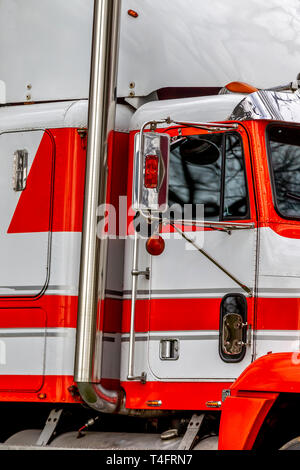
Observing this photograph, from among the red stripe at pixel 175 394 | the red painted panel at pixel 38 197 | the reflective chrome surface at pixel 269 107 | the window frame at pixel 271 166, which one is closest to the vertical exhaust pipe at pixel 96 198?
the red stripe at pixel 175 394

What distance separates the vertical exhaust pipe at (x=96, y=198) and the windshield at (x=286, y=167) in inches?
43.9

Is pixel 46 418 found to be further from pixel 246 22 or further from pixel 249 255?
pixel 246 22

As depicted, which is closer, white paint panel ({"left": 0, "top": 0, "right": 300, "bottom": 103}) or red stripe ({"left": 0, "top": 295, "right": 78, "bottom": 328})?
red stripe ({"left": 0, "top": 295, "right": 78, "bottom": 328})

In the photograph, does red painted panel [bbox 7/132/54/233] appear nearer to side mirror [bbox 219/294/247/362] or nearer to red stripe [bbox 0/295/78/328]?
red stripe [bbox 0/295/78/328]

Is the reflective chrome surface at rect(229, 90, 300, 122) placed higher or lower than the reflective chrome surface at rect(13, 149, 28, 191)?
higher

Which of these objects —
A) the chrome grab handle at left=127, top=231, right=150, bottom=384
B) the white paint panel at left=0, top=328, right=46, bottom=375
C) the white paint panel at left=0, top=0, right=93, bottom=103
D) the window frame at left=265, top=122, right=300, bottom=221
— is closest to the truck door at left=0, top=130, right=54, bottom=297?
the white paint panel at left=0, top=328, right=46, bottom=375

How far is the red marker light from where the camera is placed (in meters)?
6.22

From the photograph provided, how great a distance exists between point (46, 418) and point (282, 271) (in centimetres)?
219

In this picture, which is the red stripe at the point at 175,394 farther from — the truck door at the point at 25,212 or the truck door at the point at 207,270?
the truck door at the point at 25,212

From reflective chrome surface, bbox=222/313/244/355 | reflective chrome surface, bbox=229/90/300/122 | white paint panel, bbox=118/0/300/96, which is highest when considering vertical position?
white paint panel, bbox=118/0/300/96

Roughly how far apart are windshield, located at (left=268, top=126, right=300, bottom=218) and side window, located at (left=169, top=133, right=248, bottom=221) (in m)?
0.20

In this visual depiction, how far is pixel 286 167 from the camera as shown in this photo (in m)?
6.53

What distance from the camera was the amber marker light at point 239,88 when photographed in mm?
6977

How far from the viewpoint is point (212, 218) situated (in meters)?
6.63
